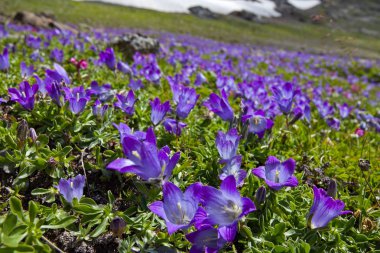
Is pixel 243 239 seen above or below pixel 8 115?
below

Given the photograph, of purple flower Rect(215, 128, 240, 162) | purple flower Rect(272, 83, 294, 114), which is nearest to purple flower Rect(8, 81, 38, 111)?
purple flower Rect(215, 128, 240, 162)

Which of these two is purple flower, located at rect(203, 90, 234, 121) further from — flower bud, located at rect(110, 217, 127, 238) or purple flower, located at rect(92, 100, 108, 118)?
flower bud, located at rect(110, 217, 127, 238)

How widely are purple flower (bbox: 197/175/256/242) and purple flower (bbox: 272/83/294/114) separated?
2.12 m

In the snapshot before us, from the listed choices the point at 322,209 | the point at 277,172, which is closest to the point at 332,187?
the point at 322,209

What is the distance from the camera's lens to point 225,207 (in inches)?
86.7

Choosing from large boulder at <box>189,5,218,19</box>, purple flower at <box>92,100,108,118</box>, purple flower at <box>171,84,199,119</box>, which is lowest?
purple flower at <box>92,100,108,118</box>

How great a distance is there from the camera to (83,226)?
8.87 feet

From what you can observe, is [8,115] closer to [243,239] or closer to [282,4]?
[243,239]

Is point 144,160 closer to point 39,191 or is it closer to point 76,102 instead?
point 39,191

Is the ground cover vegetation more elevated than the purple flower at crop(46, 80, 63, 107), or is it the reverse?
the purple flower at crop(46, 80, 63, 107)

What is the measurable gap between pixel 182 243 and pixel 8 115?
8.24 ft

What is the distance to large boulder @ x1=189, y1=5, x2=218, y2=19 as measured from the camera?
247ft

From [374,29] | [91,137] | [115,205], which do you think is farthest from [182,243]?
[374,29]

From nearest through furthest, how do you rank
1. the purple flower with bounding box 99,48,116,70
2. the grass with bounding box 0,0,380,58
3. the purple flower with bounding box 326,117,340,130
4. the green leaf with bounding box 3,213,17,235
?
the green leaf with bounding box 3,213,17,235, the purple flower with bounding box 99,48,116,70, the purple flower with bounding box 326,117,340,130, the grass with bounding box 0,0,380,58
